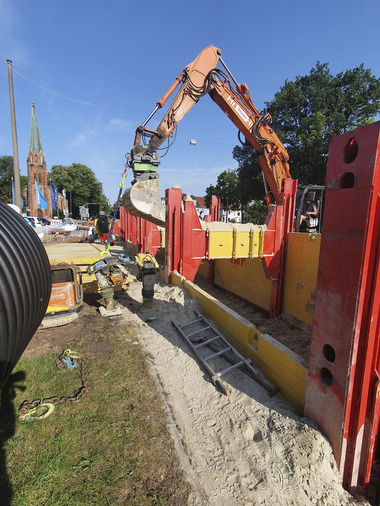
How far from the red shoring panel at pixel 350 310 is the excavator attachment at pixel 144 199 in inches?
178

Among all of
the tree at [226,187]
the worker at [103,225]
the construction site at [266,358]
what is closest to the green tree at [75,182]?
the tree at [226,187]

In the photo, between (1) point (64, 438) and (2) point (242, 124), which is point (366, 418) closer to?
(1) point (64, 438)

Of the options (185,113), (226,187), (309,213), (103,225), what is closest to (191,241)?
(185,113)

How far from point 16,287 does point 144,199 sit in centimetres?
441

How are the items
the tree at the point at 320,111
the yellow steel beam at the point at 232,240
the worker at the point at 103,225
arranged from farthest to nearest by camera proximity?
1. the tree at the point at 320,111
2. the worker at the point at 103,225
3. the yellow steel beam at the point at 232,240

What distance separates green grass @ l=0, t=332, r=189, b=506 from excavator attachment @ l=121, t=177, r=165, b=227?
388 centimetres

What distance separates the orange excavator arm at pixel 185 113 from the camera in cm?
657

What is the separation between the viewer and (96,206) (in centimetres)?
6184

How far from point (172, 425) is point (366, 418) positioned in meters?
2.21

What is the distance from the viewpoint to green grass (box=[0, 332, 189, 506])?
2301 mm

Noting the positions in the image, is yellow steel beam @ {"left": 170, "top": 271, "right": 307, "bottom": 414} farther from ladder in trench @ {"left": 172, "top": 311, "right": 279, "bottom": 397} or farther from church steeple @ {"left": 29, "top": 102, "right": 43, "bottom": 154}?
church steeple @ {"left": 29, "top": 102, "right": 43, "bottom": 154}

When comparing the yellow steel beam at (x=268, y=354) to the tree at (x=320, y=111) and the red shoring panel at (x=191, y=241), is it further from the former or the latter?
the tree at (x=320, y=111)

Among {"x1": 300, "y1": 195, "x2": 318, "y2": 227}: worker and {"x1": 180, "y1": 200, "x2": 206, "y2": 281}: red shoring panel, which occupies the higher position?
{"x1": 300, "y1": 195, "x2": 318, "y2": 227}: worker

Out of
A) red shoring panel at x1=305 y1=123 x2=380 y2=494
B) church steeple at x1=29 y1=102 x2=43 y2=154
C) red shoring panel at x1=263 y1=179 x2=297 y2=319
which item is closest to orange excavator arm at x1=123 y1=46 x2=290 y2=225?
red shoring panel at x1=263 y1=179 x2=297 y2=319
